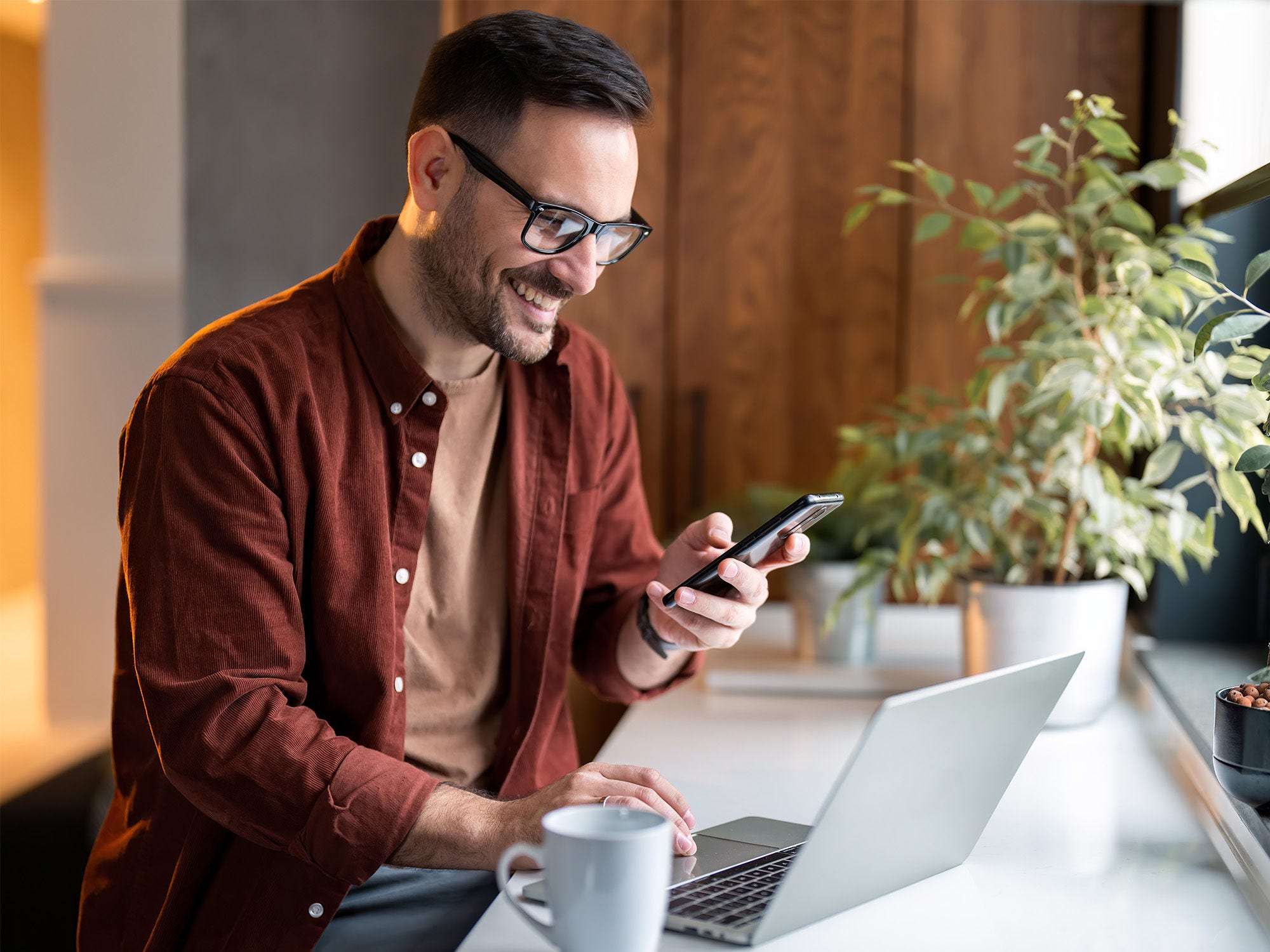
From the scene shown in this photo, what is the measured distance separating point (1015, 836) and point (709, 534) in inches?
15.9

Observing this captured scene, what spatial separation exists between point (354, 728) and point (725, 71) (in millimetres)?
1508

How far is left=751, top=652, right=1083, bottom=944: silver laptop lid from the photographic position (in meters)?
0.74

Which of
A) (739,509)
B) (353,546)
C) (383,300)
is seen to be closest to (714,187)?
(739,509)

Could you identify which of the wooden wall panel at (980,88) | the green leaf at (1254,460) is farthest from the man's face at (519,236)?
the wooden wall panel at (980,88)

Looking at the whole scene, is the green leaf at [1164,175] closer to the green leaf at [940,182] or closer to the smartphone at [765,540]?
the green leaf at [940,182]

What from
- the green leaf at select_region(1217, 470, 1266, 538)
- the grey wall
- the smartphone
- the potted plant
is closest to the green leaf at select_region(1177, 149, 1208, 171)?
the potted plant

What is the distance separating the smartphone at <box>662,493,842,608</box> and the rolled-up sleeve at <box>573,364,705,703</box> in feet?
0.83

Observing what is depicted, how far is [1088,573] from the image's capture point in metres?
1.52

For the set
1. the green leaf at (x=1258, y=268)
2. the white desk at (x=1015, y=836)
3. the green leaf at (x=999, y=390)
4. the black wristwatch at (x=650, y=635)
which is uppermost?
the green leaf at (x=1258, y=268)

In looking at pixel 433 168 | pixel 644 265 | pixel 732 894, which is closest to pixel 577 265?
pixel 433 168

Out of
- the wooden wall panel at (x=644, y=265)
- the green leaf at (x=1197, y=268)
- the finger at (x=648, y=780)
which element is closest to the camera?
the finger at (x=648, y=780)

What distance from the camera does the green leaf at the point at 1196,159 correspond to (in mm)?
1282

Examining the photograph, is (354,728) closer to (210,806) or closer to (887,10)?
(210,806)

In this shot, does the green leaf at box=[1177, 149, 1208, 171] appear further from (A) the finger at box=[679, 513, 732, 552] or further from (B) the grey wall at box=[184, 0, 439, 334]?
(B) the grey wall at box=[184, 0, 439, 334]
